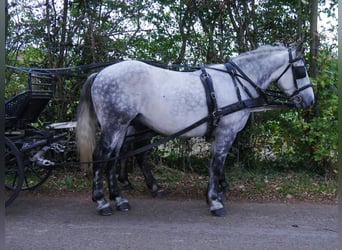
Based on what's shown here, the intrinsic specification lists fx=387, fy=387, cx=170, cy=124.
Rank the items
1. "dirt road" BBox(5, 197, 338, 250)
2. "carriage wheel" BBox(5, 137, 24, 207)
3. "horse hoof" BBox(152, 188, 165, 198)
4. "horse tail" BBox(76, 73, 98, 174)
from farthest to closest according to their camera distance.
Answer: "horse hoof" BBox(152, 188, 165, 198) < "horse tail" BBox(76, 73, 98, 174) < "carriage wheel" BBox(5, 137, 24, 207) < "dirt road" BBox(5, 197, 338, 250)

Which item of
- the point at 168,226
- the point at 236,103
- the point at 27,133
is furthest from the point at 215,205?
the point at 27,133

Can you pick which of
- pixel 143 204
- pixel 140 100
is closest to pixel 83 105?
pixel 140 100

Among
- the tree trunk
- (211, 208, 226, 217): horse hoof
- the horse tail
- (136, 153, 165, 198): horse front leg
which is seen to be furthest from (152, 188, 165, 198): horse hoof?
the tree trunk

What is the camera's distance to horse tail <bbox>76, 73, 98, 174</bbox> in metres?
4.64

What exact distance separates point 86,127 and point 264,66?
7.65 feet

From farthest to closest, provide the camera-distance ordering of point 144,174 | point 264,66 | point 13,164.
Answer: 1. point 144,174
2. point 13,164
3. point 264,66

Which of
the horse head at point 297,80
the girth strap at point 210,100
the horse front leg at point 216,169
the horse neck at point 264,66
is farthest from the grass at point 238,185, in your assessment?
the horse neck at point 264,66

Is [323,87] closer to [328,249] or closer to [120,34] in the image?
[328,249]

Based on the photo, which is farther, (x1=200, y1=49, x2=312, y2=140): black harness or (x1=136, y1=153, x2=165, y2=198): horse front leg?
(x1=136, y1=153, x2=165, y2=198): horse front leg

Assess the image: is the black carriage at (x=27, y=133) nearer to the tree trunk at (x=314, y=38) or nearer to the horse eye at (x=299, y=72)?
the horse eye at (x=299, y=72)

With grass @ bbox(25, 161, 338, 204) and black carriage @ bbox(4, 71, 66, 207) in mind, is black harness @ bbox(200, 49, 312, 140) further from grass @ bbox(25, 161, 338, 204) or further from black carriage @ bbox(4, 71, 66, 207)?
black carriage @ bbox(4, 71, 66, 207)

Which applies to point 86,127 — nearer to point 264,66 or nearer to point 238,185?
point 264,66

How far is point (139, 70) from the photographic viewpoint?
454 centimetres

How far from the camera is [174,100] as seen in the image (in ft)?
14.8
